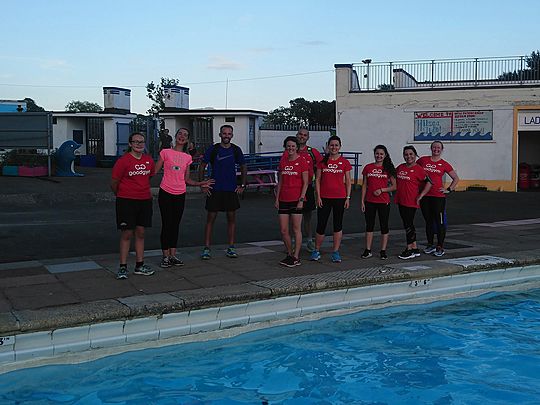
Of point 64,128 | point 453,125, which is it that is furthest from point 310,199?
point 64,128

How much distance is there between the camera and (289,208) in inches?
320

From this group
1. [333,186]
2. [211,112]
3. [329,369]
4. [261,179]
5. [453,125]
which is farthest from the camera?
[211,112]

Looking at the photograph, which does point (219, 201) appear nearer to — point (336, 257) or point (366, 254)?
point (336, 257)

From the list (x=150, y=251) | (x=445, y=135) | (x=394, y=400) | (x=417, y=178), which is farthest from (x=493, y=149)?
(x=394, y=400)

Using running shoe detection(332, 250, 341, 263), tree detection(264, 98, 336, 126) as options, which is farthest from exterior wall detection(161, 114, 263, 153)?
tree detection(264, 98, 336, 126)

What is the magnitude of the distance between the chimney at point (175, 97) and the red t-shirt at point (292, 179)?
73.3ft

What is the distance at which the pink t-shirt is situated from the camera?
778 cm

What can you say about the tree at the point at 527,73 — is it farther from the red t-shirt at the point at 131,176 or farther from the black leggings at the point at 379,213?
the red t-shirt at the point at 131,176

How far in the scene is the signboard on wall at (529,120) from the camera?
22141 millimetres

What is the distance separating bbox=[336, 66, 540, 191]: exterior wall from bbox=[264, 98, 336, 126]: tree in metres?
38.3

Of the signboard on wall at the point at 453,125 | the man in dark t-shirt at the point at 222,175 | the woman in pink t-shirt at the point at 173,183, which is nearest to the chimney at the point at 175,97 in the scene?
the signboard on wall at the point at 453,125

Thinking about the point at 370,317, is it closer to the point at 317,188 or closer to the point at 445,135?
the point at 317,188

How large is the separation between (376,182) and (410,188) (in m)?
0.65

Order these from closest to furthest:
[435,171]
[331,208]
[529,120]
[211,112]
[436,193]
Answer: [331,208]
[435,171]
[436,193]
[529,120]
[211,112]
